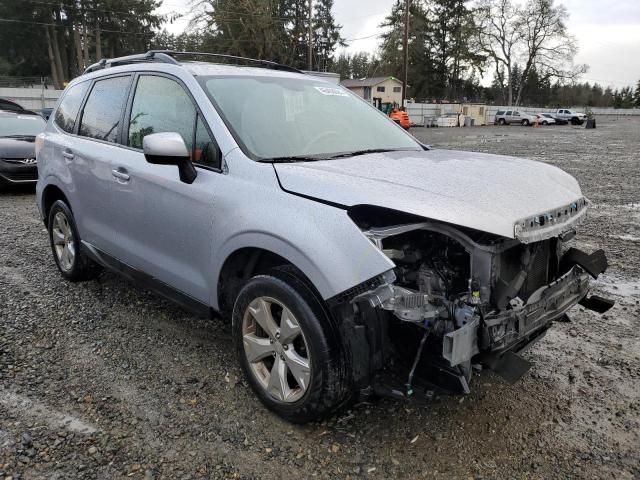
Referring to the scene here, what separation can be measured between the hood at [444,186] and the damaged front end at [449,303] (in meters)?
0.12

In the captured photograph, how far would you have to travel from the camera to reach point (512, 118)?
5309 cm

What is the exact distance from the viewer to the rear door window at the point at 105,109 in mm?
3996

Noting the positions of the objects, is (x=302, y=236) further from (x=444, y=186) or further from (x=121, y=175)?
(x=121, y=175)

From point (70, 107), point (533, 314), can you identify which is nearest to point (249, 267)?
point (533, 314)

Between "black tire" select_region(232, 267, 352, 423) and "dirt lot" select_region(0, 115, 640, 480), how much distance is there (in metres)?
0.21

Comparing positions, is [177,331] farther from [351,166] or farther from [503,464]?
[503,464]

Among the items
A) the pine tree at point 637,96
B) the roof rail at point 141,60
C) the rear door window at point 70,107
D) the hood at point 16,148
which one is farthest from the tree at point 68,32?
the pine tree at point 637,96

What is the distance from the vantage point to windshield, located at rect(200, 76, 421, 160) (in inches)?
124

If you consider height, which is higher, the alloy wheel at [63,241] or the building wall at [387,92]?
the building wall at [387,92]

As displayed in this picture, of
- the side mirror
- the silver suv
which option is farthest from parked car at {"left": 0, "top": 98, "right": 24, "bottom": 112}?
the side mirror

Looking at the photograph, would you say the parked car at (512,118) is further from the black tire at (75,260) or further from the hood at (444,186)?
the hood at (444,186)

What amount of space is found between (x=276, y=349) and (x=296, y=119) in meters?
1.53

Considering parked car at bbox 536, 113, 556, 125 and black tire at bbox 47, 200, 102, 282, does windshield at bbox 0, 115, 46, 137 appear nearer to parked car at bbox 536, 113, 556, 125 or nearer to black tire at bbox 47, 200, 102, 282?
black tire at bbox 47, 200, 102, 282

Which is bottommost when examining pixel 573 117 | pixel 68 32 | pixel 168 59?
pixel 573 117
